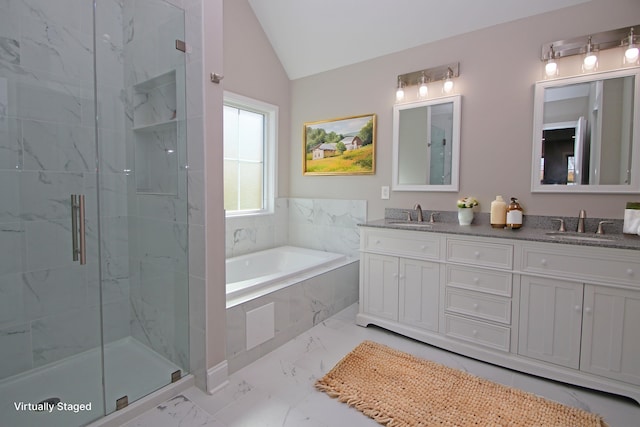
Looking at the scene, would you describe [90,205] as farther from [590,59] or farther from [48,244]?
[590,59]

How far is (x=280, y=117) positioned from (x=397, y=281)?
2179 millimetres

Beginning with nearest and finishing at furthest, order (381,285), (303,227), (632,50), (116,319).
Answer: (632,50), (116,319), (381,285), (303,227)

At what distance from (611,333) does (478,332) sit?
2.23 feet

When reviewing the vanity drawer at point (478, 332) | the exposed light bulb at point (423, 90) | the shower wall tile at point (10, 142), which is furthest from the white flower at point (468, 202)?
the shower wall tile at point (10, 142)

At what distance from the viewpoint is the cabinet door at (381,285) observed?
8.40 feet

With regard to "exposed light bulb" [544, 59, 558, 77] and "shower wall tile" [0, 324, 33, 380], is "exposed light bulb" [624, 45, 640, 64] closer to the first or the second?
"exposed light bulb" [544, 59, 558, 77]

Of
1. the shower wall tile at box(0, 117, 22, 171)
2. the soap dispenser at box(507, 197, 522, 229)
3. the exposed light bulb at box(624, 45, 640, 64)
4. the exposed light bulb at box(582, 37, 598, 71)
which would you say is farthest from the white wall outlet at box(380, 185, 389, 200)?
the shower wall tile at box(0, 117, 22, 171)

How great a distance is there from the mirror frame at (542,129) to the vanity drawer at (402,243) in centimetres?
84

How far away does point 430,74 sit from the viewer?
2.78 meters

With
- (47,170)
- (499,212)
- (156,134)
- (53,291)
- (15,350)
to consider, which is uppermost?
(156,134)

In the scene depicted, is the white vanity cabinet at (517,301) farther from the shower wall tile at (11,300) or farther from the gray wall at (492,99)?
the shower wall tile at (11,300)

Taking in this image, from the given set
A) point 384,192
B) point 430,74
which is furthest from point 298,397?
point 430,74

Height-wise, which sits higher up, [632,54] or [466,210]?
[632,54]

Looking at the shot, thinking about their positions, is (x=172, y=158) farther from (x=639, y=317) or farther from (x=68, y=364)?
(x=639, y=317)
